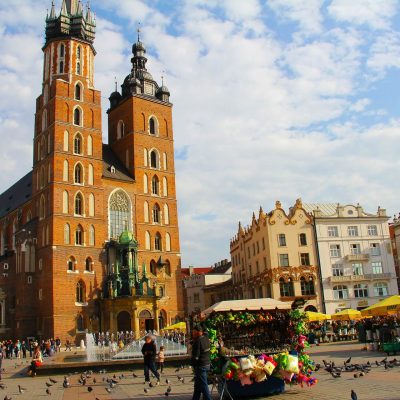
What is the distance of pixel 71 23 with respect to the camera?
54812mm

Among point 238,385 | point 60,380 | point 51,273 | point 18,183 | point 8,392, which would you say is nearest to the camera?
point 238,385

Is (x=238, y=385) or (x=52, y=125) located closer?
(x=238, y=385)

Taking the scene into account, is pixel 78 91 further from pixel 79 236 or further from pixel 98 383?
pixel 98 383

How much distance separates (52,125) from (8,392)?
37031 mm

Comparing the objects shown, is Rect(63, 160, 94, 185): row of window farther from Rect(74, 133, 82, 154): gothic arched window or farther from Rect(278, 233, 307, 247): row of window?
Rect(278, 233, 307, 247): row of window

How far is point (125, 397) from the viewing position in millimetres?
13102

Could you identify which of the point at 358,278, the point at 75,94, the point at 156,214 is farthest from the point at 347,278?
the point at 75,94

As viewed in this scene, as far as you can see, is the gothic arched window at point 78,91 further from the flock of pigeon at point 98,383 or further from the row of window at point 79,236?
the flock of pigeon at point 98,383

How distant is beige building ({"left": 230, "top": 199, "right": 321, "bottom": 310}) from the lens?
50.7 m

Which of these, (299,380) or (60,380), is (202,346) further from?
(60,380)

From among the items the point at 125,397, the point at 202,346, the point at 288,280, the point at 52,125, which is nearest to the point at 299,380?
the point at 202,346

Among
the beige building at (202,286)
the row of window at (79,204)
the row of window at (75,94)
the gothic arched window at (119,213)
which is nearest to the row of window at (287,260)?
the gothic arched window at (119,213)

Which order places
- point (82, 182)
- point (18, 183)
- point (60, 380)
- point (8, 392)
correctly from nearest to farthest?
point (8, 392) < point (60, 380) < point (82, 182) < point (18, 183)

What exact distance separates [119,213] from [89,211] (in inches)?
141
